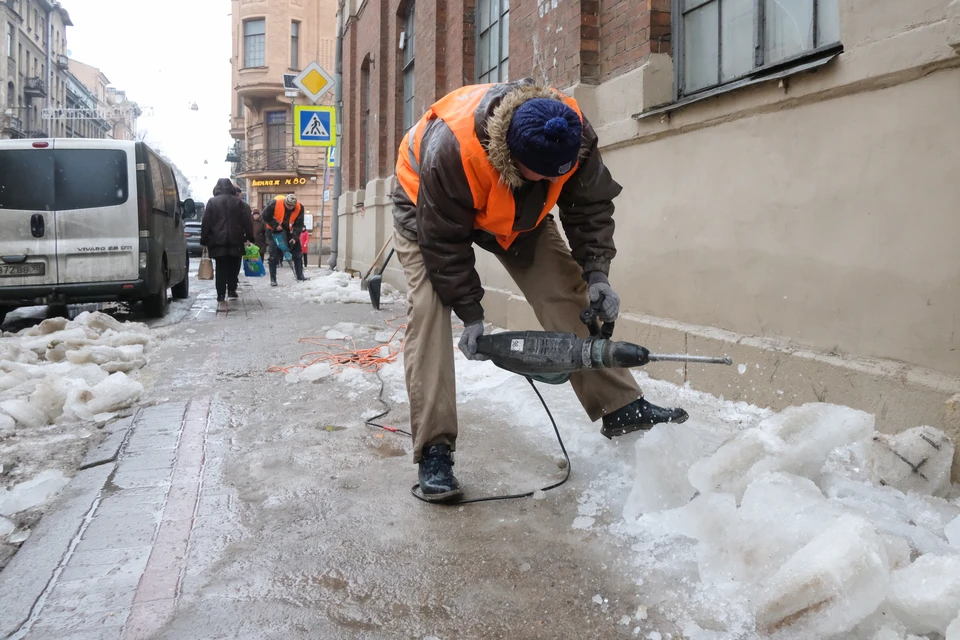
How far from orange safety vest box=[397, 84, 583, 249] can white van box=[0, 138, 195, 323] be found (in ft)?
19.3

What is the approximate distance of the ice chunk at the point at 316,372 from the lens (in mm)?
5195

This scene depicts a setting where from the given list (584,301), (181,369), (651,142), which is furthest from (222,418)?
(651,142)

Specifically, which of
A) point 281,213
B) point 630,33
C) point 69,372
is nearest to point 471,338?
point 630,33

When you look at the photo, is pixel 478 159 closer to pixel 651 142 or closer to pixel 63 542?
pixel 63 542

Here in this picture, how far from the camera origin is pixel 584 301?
3.17 meters

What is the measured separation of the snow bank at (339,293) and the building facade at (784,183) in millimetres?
4428

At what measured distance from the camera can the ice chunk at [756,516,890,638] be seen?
1.77 metres

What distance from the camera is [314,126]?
43.1 feet

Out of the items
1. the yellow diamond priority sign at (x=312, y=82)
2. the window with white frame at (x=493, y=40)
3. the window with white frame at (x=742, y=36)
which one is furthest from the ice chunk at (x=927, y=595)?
the yellow diamond priority sign at (x=312, y=82)

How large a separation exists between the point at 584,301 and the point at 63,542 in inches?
84.6

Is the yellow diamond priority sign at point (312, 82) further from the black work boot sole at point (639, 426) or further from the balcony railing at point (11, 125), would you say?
the balcony railing at point (11, 125)

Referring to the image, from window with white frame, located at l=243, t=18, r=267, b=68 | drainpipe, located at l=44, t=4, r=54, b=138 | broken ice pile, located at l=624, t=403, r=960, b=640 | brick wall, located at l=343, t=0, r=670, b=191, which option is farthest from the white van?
drainpipe, located at l=44, t=4, r=54, b=138

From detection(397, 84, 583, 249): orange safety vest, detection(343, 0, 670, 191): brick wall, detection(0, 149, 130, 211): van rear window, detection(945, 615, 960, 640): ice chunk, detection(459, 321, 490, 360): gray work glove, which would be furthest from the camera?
detection(0, 149, 130, 211): van rear window

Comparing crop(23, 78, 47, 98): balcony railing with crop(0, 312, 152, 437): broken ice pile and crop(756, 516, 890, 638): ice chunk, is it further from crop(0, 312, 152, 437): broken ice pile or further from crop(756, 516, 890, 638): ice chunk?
crop(756, 516, 890, 638): ice chunk
